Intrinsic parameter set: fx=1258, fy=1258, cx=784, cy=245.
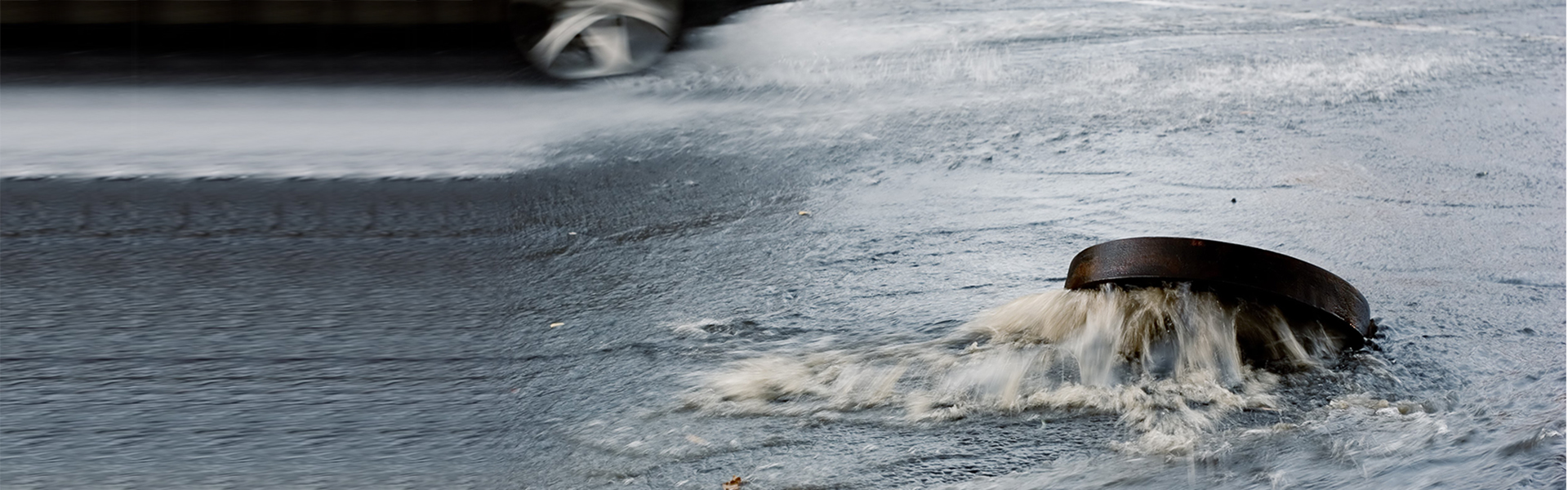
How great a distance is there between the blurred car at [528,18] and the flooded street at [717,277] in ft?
0.94

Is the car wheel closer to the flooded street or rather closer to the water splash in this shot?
the flooded street

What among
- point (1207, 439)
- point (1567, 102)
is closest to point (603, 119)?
point (1207, 439)

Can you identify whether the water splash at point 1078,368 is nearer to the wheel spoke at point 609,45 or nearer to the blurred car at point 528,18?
the blurred car at point 528,18

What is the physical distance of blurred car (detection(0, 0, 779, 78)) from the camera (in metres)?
6.04

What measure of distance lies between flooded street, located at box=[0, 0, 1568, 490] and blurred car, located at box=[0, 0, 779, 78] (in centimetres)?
29

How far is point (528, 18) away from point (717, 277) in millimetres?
3316

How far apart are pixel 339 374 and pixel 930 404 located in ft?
5.61

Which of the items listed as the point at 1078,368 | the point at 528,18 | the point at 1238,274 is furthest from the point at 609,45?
the point at 1238,274

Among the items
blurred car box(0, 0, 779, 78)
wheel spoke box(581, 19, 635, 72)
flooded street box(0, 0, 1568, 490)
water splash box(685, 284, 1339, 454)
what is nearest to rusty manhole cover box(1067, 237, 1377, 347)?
water splash box(685, 284, 1339, 454)

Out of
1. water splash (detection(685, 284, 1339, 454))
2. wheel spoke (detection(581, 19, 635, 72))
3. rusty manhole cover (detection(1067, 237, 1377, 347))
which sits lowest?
water splash (detection(685, 284, 1339, 454))

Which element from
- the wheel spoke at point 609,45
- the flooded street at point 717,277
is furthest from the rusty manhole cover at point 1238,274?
the wheel spoke at point 609,45

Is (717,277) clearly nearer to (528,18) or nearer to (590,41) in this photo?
(590,41)

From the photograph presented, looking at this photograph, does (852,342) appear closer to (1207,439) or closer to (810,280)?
(810,280)

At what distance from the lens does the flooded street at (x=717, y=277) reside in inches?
133
